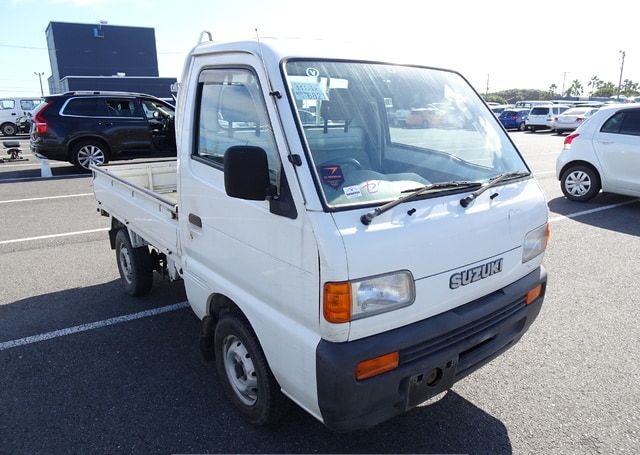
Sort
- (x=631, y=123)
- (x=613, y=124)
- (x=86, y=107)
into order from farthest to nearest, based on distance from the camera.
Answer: (x=86, y=107), (x=613, y=124), (x=631, y=123)

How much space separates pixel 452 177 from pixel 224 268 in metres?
1.39

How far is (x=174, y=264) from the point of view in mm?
3461

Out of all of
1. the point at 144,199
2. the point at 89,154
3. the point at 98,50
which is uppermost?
the point at 98,50

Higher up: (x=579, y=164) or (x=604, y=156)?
(x=604, y=156)

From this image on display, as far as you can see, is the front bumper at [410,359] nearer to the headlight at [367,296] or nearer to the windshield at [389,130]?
the headlight at [367,296]

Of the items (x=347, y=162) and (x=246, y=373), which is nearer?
(x=347, y=162)

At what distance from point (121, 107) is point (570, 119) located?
2281 centimetres

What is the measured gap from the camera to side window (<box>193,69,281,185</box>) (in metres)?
2.41

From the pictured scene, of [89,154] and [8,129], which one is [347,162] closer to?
[89,154]

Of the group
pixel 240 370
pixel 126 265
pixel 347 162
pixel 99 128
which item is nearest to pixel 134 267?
pixel 126 265

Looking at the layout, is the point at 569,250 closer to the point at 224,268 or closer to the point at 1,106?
the point at 224,268

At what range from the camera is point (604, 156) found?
781 centimetres

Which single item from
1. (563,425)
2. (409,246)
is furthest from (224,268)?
(563,425)

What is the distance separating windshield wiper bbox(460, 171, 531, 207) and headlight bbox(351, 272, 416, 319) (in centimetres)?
54
